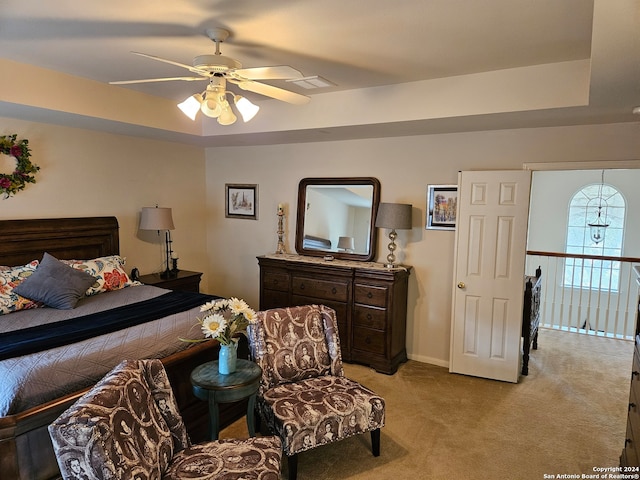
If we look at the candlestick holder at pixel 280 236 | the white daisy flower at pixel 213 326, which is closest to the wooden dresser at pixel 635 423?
the white daisy flower at pixel 213 326

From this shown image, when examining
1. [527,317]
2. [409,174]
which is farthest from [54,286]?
[527,317]

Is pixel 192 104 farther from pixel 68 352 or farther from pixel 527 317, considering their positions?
pixel 527 317

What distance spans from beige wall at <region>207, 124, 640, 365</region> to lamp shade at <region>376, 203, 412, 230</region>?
0.23 metres

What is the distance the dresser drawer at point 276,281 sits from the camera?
4598mm

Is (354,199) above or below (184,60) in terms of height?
below

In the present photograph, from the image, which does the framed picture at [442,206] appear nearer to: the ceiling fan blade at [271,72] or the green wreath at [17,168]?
the ceiling fan blade at [271,72]

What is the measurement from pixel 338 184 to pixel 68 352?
3.07 metres

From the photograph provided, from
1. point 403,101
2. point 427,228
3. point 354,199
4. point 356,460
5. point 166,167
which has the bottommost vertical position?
point 356,460

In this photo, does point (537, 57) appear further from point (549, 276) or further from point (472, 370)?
point (549, 276)

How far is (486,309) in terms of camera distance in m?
3.93

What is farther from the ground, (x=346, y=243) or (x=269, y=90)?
(x=269, y=90)

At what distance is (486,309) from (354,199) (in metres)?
1.74

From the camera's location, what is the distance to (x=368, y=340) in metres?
4.13

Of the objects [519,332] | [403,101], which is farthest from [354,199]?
[519,332]
